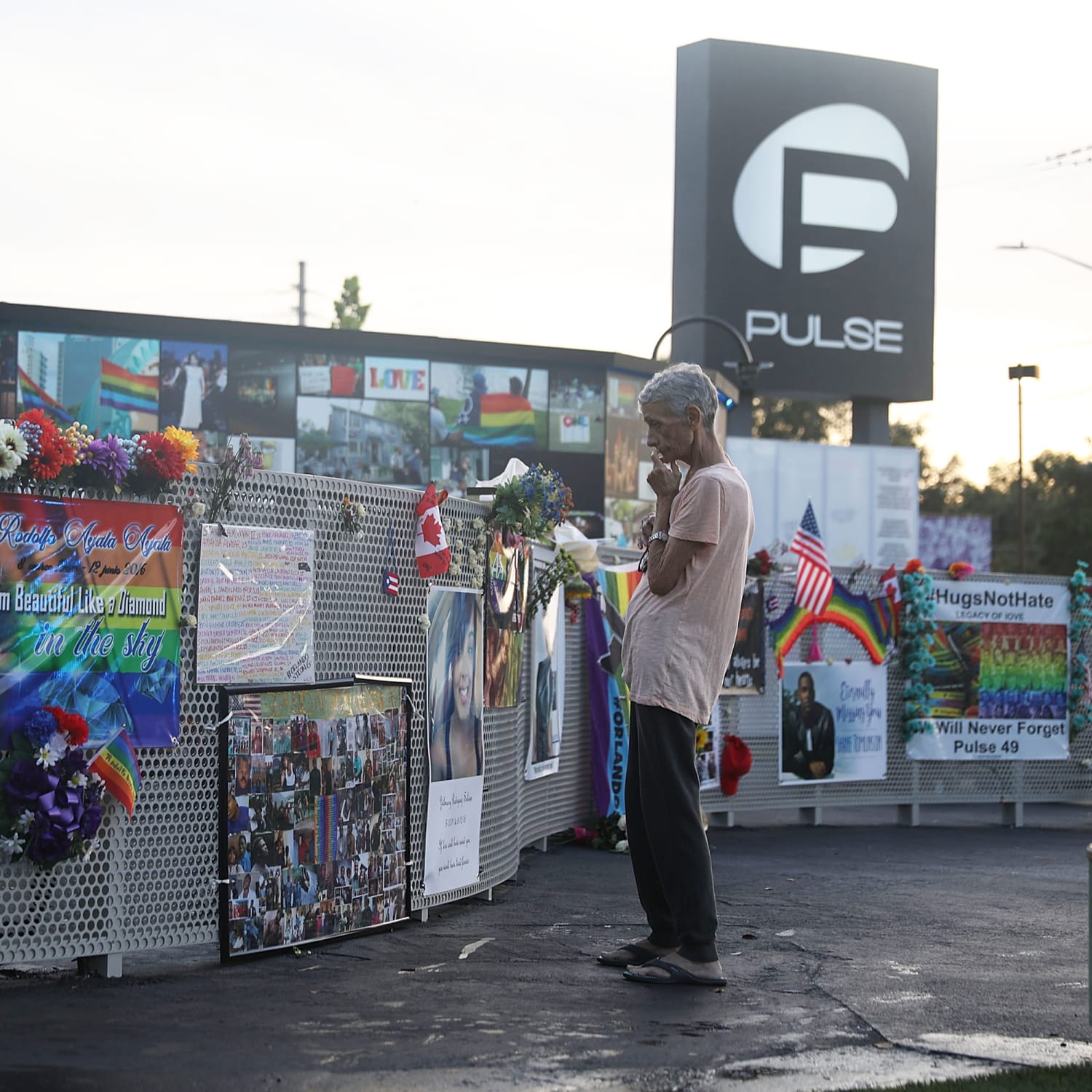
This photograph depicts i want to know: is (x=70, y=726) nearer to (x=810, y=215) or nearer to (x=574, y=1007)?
(x=574, y=1007)

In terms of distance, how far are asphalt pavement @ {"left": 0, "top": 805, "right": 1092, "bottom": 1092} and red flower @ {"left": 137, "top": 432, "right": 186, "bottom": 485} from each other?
1.83 m

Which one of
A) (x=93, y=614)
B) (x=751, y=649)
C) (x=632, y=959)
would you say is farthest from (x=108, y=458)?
(x=751, y=649)

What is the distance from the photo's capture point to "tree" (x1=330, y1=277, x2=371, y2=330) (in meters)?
46.9

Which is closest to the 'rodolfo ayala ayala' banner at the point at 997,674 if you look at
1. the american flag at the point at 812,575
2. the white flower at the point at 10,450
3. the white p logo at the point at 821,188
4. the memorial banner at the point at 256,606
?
the american flag at the point at 812,575

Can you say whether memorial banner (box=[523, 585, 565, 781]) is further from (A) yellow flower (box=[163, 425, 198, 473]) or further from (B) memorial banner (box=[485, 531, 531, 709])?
(A) yellow flower (box=[163, 425, 198, 473])

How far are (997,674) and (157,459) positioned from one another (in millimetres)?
10040

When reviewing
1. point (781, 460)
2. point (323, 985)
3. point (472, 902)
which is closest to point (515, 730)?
point (472, 902)

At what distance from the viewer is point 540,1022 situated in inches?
199

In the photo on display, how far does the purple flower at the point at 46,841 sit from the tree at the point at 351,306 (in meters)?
42.0

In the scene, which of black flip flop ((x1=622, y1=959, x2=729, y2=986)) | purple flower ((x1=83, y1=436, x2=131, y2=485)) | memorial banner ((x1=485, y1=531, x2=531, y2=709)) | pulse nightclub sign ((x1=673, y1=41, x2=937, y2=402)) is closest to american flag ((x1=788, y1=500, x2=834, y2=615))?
memorial banner ((x1=485, y1=531, x2=531, y2=709))

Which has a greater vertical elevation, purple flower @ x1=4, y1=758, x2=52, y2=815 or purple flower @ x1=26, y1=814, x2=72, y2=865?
purple flower @ x1=4, y1=758, x2=52, y2=815

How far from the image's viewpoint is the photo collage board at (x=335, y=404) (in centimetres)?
2177

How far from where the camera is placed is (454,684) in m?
7.53

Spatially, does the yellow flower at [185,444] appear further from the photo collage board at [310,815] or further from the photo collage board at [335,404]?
the photo collage board at [335,404]
